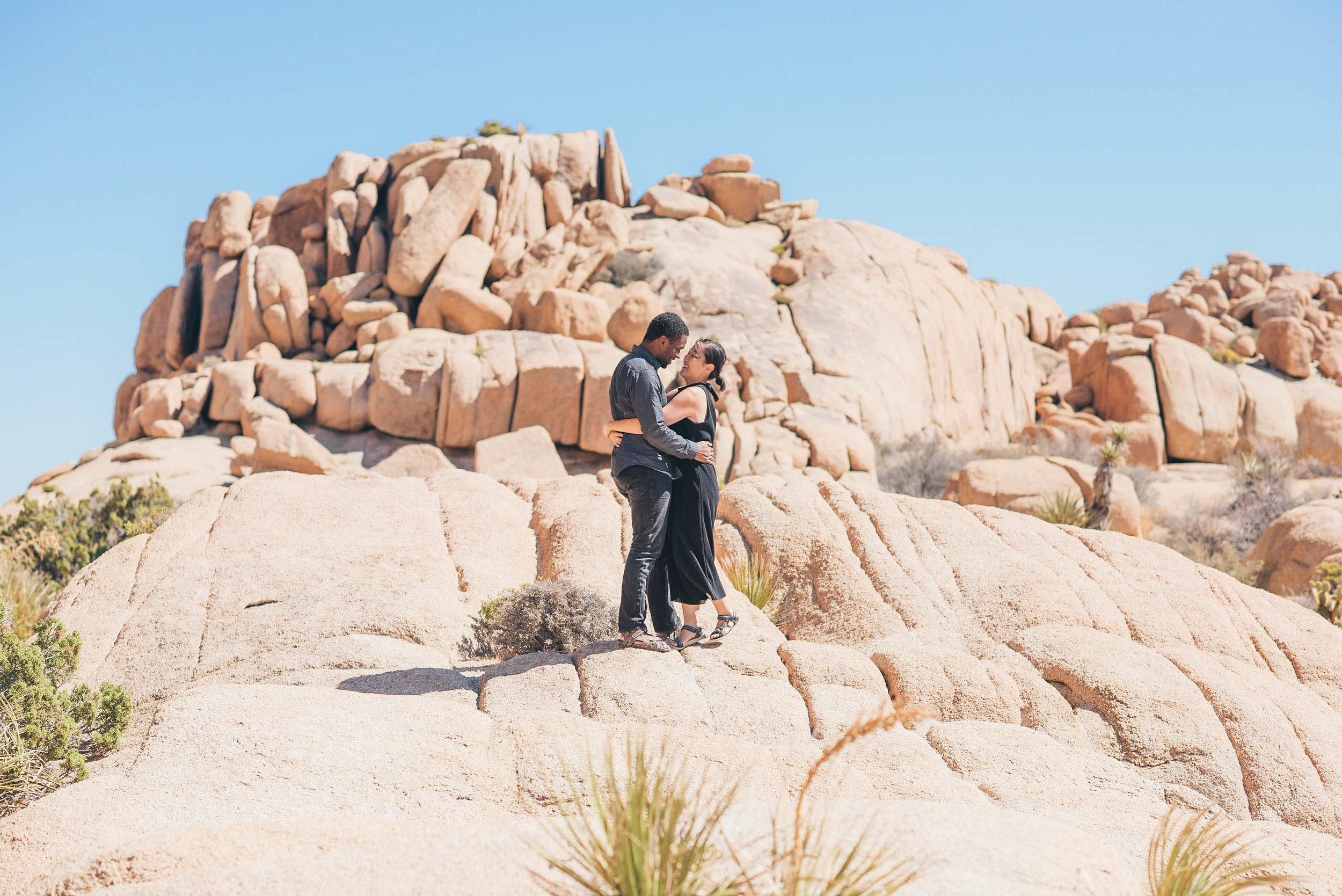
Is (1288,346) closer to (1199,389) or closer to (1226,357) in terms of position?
(1226,357)

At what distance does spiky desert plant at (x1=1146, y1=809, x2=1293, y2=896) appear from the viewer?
4508 millimetres

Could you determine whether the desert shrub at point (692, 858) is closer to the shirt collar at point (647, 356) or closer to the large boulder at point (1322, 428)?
the shirt collar at point (647, 356)

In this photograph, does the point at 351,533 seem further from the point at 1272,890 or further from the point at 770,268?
the point at 770,268

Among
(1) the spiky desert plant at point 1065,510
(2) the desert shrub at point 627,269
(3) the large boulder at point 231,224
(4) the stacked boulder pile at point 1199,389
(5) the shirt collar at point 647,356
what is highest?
(3) the large boulder at point 231,224

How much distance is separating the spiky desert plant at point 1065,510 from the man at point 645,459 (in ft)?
35.5

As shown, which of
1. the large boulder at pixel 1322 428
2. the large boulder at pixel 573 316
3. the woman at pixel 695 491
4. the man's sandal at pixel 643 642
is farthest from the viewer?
the large boulder at pixel 1322 428

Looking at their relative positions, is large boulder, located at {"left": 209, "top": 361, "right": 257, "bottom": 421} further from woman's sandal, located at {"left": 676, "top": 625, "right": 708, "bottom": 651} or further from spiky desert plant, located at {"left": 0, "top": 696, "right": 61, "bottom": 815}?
woman's sandal, located at {"left": 676, "top": 625, "right": 708, "bottom": 651}

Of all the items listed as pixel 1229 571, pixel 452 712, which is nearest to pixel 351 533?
pixel 452 712

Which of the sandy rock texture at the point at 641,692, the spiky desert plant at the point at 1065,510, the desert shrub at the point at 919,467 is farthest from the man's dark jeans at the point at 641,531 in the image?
the desert shrub at the point at 919,467

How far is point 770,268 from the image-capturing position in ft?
107

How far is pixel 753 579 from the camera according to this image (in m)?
9.85

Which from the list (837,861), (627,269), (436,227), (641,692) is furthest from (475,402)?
(837,861)

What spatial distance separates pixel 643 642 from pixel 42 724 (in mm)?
3884

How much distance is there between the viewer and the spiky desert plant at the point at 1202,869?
14.8ft
